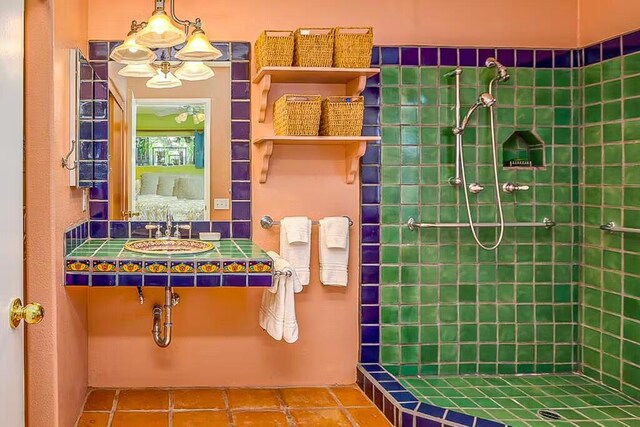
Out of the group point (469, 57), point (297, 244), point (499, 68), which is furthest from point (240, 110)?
point (499, 68)

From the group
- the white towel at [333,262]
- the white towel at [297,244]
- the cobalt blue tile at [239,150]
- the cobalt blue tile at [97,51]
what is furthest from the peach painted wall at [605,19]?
the cobalt blue tile at [97,51]

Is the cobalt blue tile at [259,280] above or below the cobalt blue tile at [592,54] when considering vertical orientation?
below

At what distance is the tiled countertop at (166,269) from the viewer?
2717 mm

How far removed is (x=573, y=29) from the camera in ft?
11.8

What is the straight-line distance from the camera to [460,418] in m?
2.75

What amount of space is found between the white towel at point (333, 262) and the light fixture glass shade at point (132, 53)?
116 centimetres

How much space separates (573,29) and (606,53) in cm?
33

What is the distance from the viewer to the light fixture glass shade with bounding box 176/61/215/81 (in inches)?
130

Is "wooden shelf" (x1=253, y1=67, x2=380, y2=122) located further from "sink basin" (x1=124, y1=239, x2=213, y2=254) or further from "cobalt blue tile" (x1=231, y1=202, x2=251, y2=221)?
"sink basin" (x1=124, y1=239, x2=213, y2=254)

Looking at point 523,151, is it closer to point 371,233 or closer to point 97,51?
point 371,233

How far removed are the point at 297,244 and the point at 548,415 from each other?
1.42 metres

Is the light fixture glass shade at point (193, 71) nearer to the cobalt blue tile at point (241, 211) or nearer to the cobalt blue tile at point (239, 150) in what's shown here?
the cobalt blue tile at point (239, 150)

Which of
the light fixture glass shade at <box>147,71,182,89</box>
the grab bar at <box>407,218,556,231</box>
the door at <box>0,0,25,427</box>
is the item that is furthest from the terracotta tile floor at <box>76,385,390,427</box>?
the light fixture glass shade at <box>147,71,182,89</box>

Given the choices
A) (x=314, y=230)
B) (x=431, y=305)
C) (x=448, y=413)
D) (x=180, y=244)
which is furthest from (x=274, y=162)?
(x=448, y=413)
